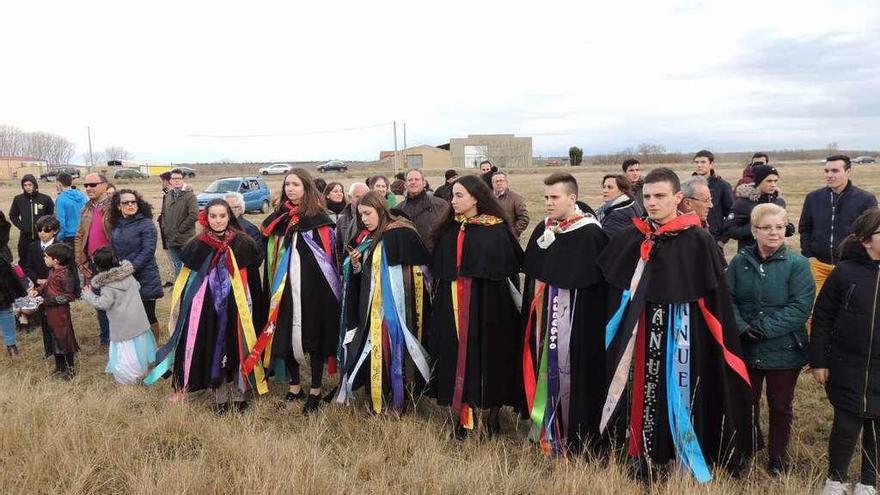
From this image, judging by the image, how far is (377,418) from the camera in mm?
4375

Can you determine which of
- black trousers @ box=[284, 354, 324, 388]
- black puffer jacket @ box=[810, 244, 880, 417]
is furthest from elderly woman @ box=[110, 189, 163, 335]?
black puffer jacket @ box=[810, 244, 880, 417]

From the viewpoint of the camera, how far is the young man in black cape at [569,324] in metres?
3.87

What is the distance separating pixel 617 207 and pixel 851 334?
2.59 meters

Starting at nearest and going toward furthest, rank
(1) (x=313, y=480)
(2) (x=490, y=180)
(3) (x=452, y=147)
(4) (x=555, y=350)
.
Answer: (1) (x=313, y=480) → (4) (x=555, y=350) → (2) (x=490, y=180) → (3) (x=452, y=147)

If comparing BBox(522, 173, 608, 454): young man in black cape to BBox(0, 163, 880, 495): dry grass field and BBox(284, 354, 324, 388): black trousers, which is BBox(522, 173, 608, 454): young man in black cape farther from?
BBox(284, 354, 324, 388): black trousers

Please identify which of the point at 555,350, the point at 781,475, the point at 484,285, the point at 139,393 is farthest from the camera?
the point at 139,393

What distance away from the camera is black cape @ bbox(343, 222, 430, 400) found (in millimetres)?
4629

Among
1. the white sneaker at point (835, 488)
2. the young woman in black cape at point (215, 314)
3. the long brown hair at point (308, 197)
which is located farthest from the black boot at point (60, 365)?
the white sneaker at point (835, 488)

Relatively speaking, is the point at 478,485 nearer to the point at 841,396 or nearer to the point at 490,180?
the point at 841,396

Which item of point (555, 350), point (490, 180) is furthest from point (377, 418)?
point (490, 180)

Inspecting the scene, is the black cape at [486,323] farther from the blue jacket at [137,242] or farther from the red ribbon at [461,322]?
the blue jacket at [137,242]

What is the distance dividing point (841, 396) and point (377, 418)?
292 cm

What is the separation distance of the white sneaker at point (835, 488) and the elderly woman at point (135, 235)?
6.18 m

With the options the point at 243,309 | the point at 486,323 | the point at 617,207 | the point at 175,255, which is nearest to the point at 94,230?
the point at 175,255
